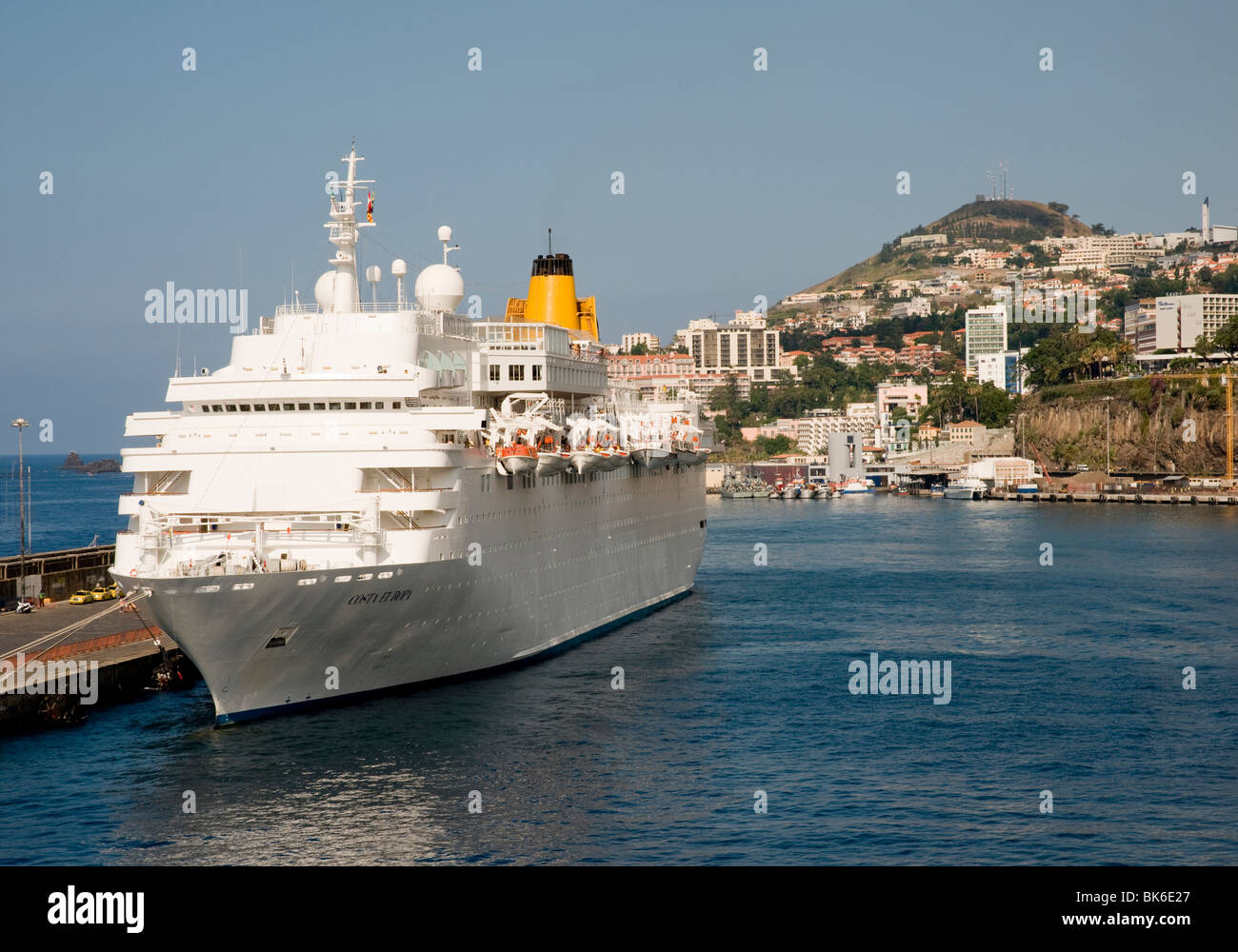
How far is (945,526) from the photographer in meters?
91.2

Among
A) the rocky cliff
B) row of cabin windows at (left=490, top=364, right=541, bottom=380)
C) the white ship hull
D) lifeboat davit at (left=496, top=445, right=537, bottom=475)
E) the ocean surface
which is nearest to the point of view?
the ocean surface

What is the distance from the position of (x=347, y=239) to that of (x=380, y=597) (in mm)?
11398

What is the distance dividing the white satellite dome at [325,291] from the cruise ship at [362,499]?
0.29 ft

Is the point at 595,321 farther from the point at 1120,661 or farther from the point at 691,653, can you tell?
the point at 1120,661

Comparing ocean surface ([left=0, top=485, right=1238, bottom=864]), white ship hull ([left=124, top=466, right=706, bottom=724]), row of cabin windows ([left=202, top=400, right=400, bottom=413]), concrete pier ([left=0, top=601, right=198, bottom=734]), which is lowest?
ocean surface ([left=0, top=485, right=1238, bottom=864])

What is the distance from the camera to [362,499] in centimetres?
2650

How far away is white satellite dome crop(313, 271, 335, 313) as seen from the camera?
109ft

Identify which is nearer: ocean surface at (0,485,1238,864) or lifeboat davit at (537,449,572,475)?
ocean surface at (0,485,1238,864)

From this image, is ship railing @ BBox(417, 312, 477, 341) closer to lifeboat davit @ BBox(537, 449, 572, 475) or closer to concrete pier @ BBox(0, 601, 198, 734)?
lifeboat davit @ BBox(537, 449, 572, 475)

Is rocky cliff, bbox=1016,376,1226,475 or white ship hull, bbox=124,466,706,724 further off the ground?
rocky cliff, bbox=1016,376,1226,475

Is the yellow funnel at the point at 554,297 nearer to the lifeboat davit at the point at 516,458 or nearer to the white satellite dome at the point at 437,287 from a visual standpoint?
the white satellite dome at the point at 437,287

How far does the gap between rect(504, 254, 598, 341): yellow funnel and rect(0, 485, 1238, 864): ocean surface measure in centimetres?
1147

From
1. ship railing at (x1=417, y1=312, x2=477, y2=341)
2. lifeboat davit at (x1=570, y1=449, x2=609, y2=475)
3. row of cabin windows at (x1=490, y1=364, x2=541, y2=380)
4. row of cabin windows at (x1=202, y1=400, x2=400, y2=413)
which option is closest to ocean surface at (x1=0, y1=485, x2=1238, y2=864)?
lifeboat davit at (x1=570, y1=449, x2=609, y2=475)

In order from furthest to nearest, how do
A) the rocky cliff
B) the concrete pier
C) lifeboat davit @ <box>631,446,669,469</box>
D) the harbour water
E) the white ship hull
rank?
1. the rocky cliff
2. the harbour water
3. lifeboat davit @ <box>631,446,669,469</box>
4. the concrete pier
5. the white ship hull
